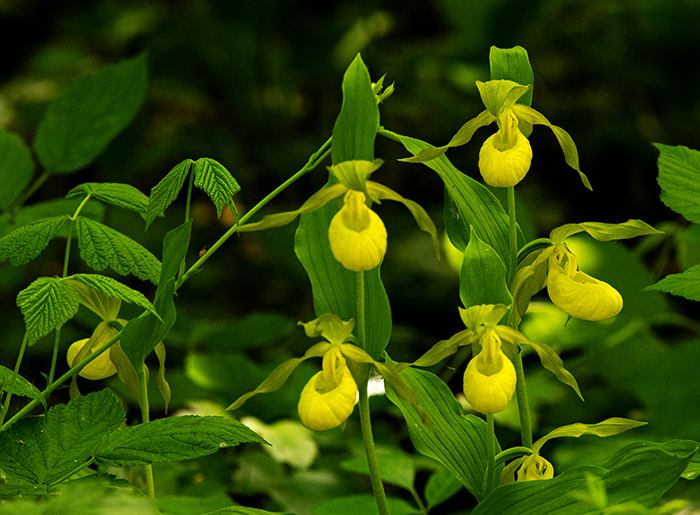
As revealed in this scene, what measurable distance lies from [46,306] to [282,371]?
0.59 ft

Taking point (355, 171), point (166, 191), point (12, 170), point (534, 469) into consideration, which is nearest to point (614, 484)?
point (534, 469)

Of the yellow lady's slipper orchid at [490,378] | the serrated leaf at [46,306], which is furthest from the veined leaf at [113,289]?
the yellow lady's slipper orchid at [490,378]

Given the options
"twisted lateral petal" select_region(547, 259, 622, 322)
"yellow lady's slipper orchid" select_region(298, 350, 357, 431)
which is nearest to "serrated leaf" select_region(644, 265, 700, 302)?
"twisted lateral petal" select_region(547, 259, 622, 322)

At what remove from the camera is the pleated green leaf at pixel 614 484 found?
1.61 ft

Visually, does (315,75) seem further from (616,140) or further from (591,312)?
(591,312)

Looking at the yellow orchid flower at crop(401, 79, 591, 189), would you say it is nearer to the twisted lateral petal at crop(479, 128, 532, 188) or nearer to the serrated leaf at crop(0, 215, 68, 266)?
the twisted lateral petal at crop(479, 128, 532, 188)

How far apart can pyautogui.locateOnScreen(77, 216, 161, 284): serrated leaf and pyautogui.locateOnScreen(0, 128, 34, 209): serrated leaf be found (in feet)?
Answer: 0.84

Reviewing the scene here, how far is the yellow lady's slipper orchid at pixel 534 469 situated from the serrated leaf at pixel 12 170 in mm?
617

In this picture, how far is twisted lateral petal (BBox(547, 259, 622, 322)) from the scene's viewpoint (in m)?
0.54

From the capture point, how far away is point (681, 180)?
0.69 m

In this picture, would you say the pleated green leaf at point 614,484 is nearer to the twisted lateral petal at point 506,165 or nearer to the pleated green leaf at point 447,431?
the pleated green leaf at point 447,431

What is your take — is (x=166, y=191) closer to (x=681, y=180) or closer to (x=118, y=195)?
(x=118, y=195)

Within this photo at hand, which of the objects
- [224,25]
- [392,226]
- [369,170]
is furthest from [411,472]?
[224,25]

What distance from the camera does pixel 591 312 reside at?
54 cm
